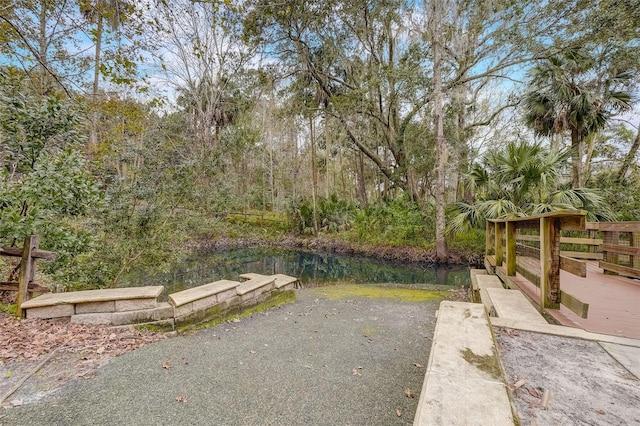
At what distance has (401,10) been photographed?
10.2m

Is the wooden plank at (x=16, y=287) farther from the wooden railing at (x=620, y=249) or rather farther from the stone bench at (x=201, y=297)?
the wooden railing at (x=620, y=249)

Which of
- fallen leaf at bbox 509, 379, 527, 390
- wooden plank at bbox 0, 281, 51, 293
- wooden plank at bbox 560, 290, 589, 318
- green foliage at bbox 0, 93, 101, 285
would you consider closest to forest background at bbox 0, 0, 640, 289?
green foliage at bbox 0, 93, 101, 285

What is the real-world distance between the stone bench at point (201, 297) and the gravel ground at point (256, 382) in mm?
276

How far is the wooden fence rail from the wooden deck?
187 inches

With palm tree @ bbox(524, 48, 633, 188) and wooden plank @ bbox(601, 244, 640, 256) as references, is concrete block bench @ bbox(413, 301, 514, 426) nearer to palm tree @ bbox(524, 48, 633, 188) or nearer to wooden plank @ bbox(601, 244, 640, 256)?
wooden plank @ bbox(601, 244, 640, 256)

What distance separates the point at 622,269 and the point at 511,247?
1.60 m

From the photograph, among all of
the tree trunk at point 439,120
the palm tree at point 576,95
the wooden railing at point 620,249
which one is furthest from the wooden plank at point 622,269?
the palm tree at point 576,95

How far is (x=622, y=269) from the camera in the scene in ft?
12.5

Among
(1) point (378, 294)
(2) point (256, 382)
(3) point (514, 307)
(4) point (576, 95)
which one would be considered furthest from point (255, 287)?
(4) point (576, 95)

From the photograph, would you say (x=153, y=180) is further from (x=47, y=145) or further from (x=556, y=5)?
(x=556, y=5)

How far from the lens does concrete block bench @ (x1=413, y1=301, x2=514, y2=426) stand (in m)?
0.98

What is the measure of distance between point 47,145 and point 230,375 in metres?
3.43

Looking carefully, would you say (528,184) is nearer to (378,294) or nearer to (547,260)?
(378,294)

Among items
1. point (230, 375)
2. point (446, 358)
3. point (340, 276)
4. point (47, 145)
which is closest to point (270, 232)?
point (340, 276)
